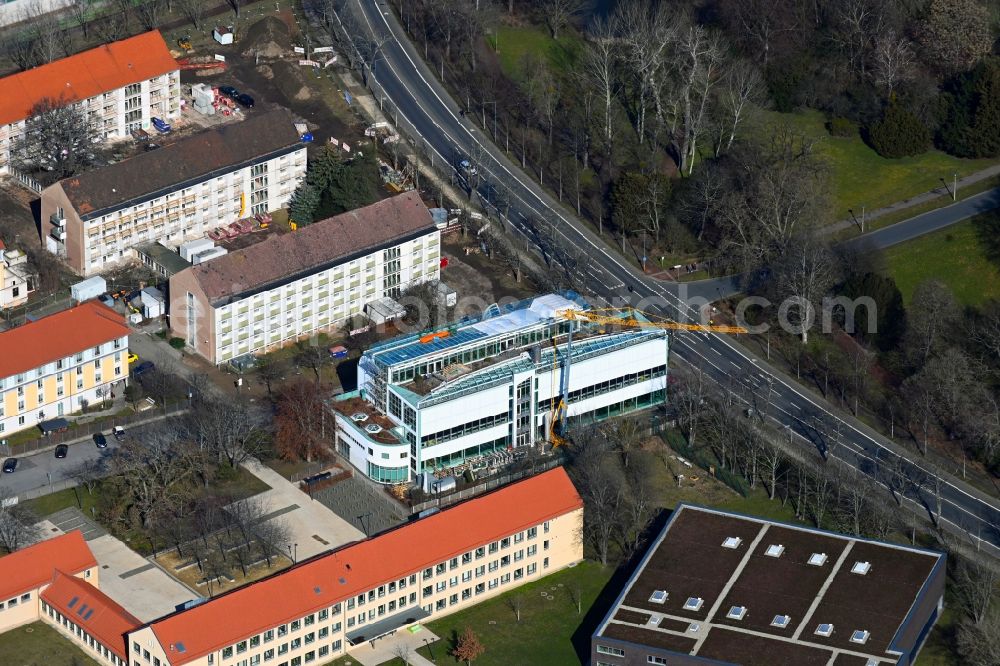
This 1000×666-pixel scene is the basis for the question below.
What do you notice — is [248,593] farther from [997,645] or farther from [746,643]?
[997,645]

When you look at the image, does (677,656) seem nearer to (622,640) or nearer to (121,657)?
(622,640)

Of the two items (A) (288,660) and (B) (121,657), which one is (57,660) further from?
(A) (288,660)

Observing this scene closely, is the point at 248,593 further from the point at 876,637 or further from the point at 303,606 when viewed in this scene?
the point at 876,637

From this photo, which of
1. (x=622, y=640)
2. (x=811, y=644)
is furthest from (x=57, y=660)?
(x=811, y=644)

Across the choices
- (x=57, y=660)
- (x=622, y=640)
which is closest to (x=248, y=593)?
(x=57, y=660)

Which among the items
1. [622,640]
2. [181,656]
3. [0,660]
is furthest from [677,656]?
[0,660]

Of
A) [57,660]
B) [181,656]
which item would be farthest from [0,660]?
[181,656]
